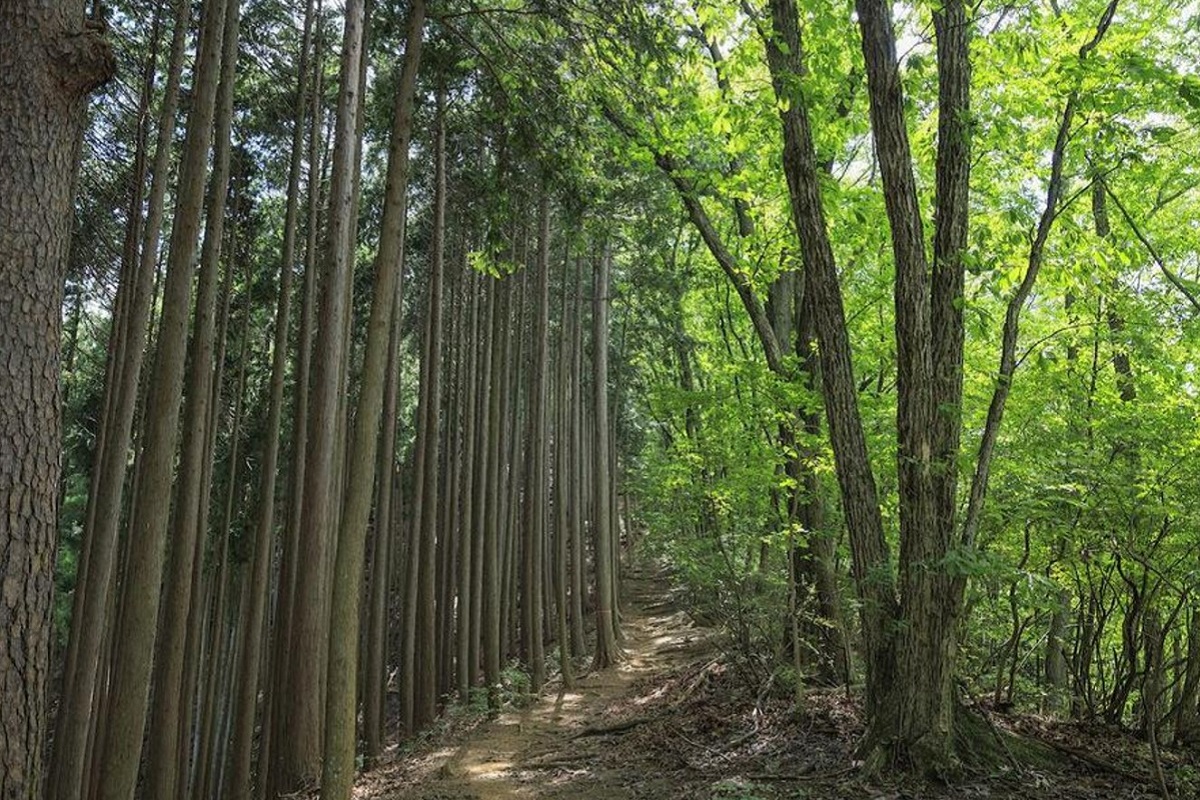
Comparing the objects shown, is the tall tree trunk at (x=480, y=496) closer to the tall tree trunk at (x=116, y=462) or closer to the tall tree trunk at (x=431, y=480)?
the tall tree trunk at (x=431, y=480)

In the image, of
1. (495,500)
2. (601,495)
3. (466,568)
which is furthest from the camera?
(601,495)

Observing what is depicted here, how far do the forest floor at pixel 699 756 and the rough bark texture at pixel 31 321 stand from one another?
439cm

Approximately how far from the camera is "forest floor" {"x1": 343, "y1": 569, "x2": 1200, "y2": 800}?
17.3ft

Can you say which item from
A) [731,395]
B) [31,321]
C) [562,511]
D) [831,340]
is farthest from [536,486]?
[31,321]

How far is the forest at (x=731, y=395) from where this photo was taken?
5266mm

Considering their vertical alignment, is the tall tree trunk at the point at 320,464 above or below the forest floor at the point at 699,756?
above

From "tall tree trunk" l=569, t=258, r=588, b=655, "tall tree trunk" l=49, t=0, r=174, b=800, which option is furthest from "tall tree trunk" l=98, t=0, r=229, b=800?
"tall tree trunk" l=569, t=258, r=588, b=655

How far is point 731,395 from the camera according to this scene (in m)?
9.15

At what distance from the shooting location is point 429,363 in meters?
11.9

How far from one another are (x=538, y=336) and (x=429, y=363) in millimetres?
2517

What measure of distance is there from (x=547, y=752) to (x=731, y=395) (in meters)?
4.73

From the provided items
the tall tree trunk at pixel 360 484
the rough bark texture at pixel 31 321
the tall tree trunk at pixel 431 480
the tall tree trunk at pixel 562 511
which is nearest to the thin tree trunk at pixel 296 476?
the tall tree trunk at pixel 431 480

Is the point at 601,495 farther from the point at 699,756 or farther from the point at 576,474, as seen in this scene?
the point at 699,756

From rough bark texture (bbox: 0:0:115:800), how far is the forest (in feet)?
0.04
